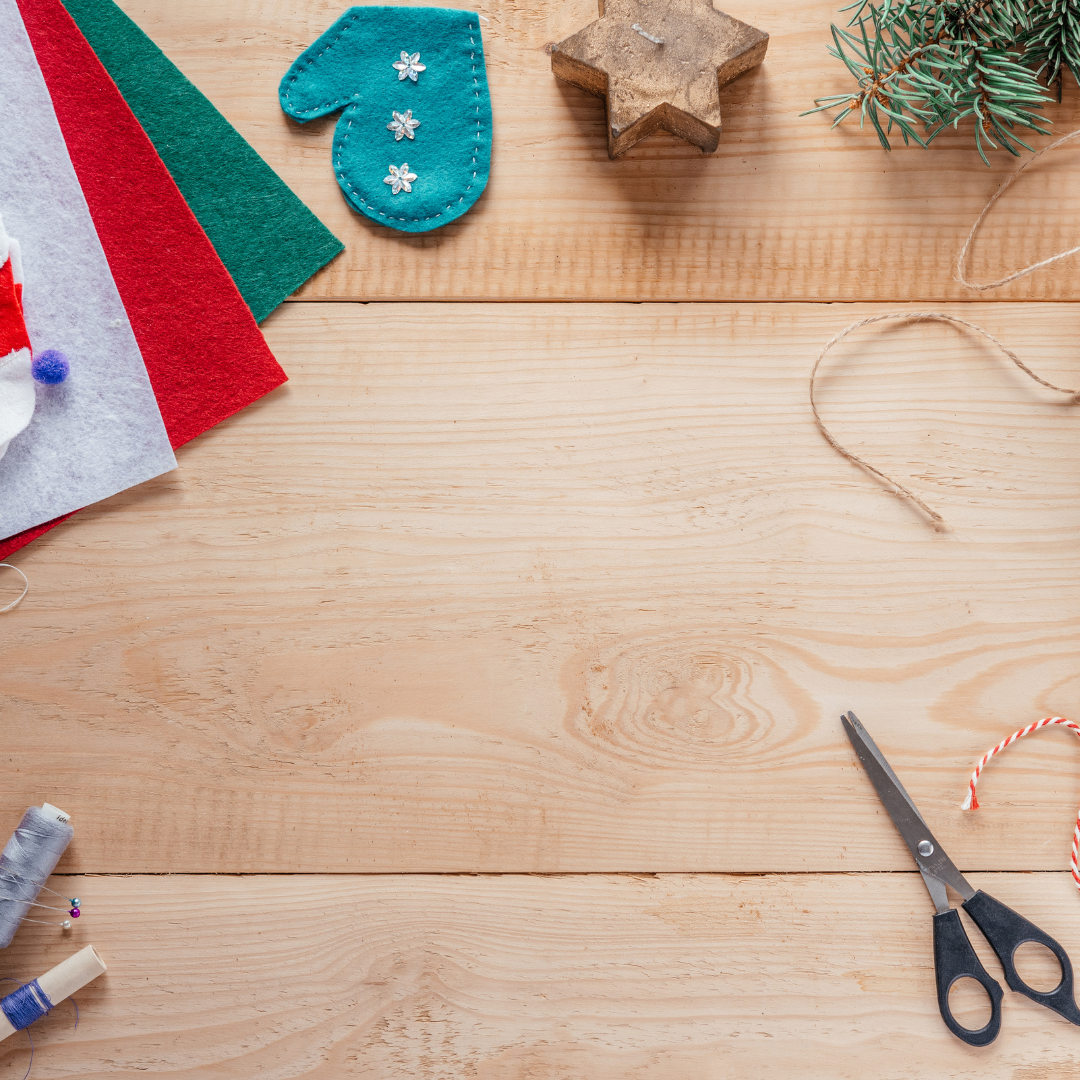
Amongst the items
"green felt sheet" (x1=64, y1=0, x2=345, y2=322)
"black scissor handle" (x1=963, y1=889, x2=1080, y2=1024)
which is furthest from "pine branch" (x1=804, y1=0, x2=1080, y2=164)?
"black scissor handle" (x1=963, y1=889, x2=1080, y2=1024)

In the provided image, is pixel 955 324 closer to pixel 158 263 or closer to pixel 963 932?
pixel 963 932

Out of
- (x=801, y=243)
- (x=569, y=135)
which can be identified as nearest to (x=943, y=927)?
(x=801, y=243)

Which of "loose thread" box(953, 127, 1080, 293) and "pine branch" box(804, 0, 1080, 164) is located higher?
"pine branch" box(804, 0, 1080, 164)

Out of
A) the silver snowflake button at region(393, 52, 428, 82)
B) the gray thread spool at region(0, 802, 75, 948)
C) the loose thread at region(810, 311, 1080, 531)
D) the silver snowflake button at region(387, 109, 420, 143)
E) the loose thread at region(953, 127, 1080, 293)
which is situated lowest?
the gray thread spool at region(0, 802, 75, 948)

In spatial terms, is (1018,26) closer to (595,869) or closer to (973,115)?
(973,115)

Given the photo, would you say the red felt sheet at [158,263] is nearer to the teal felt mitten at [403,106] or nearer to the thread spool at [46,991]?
the teal felt mitten at [403,106]

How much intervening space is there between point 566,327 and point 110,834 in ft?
1.69

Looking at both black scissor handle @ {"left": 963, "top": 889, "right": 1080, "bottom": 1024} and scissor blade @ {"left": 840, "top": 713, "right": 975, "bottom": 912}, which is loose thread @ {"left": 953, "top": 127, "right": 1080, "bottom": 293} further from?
black scissor handle @ {"left": 963, "top": 889, "right": 1080, "bottom": 1024}

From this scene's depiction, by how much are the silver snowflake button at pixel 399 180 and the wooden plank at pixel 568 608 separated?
9 centimetres

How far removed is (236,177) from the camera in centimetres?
63

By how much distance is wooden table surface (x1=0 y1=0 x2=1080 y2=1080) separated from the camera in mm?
590

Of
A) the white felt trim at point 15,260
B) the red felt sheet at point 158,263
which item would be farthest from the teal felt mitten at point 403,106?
the white felt trim at point 15,260

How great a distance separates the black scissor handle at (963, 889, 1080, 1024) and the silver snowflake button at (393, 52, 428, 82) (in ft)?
2.46

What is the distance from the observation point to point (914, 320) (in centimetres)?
63
